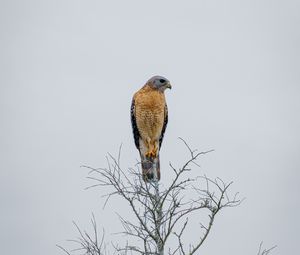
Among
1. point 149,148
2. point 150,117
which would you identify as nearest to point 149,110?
point 150,117

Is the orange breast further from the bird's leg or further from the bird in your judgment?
the bird's leg

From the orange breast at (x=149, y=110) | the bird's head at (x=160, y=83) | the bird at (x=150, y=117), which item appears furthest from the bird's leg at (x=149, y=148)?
the bird's head at (x=160, y=83)

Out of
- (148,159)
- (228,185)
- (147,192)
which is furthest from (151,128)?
(228,185)

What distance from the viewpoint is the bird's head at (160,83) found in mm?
9727

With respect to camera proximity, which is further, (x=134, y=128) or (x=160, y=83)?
(x=134, y=128)

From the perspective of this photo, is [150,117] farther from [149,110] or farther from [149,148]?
[149,148]

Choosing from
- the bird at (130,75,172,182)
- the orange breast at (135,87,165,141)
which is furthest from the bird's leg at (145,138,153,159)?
the orange breast at (135,87,165,141)

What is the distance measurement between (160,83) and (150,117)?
21.9 inches

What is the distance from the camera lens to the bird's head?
973cm

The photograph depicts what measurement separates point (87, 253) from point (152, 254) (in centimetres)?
66

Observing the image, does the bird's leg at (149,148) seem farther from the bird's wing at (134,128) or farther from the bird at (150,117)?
the bird's wing at (134,128)

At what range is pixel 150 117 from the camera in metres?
9.66

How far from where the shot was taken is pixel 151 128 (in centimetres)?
975

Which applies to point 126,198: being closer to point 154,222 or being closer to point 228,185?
point 154,222
